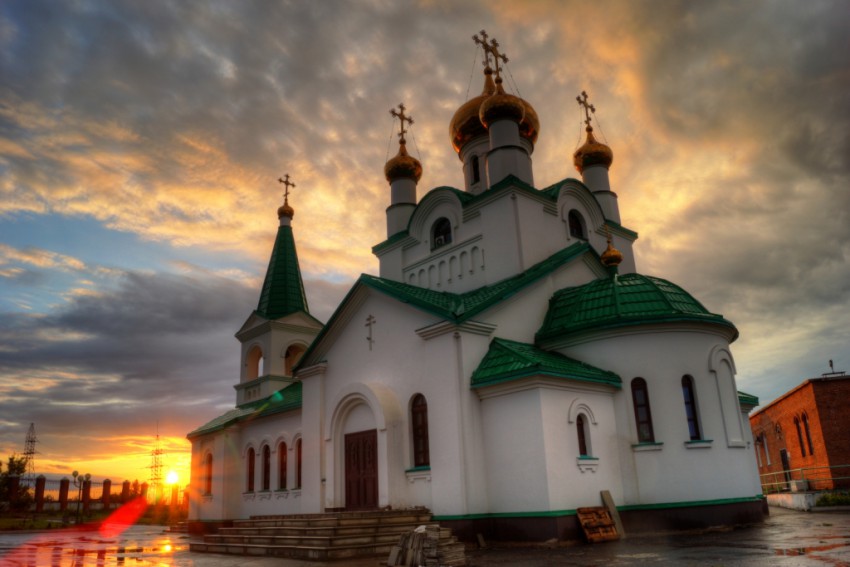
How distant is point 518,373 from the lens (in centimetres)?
1218

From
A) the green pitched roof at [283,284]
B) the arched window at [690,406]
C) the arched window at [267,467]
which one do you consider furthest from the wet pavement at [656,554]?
the green pitched roof at [283,284]

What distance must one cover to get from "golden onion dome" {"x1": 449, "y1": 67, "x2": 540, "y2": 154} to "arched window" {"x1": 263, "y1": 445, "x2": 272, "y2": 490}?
11.8 meters

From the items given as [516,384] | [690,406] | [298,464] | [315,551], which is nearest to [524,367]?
[516,384]

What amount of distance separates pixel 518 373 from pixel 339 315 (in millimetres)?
6051

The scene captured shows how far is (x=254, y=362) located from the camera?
24938 millimetres

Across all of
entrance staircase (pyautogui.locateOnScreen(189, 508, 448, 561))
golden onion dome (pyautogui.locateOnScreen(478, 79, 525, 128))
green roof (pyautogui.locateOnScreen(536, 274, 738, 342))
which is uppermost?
golden onion dome (pyautogui.locateOnScreen(478, 79, 525, 128))

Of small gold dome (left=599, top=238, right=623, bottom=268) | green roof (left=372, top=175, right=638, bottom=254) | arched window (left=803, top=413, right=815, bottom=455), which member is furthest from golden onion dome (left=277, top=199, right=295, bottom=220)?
arched window (left=803, top=413, right=815, bottom=455)

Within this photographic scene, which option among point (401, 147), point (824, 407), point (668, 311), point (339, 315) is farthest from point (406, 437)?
point (824, 407)

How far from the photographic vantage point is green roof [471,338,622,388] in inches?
480

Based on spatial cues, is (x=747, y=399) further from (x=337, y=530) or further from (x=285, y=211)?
(x=285, y=211)

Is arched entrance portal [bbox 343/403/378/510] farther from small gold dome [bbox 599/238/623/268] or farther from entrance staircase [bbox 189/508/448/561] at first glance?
small gold dome [bbox 599/238/623/268]

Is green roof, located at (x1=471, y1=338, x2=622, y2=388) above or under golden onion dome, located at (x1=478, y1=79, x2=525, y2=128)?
under

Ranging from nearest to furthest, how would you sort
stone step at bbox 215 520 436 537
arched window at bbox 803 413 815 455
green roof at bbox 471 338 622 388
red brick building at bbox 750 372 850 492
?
stone step at bbox 215 520 436 537, green roof at bbox 471 338 622 388, red brick building at bbox 750 372 850 492, arched window at bbox 803 413 815 455

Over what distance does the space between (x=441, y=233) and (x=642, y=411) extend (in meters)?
7.98
